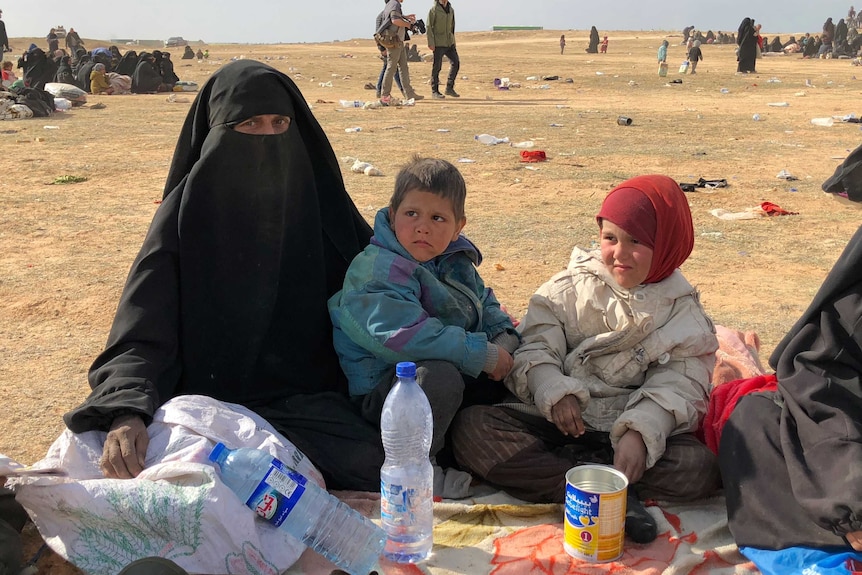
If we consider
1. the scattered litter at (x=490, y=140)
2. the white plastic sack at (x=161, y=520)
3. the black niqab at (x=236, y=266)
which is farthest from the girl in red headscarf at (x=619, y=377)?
the scattered litter at (x=490, y=140)

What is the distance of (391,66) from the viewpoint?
1553 centimetres

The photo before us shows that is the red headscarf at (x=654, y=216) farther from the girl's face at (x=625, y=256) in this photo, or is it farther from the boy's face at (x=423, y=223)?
the boy's face at (x=423, y=223)

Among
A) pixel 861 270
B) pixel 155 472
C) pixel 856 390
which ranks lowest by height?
pixel 155 472

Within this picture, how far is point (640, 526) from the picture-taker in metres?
2.64

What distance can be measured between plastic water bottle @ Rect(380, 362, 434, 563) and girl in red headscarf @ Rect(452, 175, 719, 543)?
402 millimetres

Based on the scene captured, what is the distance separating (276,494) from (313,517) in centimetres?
15

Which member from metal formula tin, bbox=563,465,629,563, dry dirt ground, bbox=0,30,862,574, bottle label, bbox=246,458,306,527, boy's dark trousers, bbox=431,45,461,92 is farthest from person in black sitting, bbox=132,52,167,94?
metal formula tin, bbox=563,465,629,563

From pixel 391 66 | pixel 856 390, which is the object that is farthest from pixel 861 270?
pixel 391 66

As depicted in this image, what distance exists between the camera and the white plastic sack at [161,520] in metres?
2.34

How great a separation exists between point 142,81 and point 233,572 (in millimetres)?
21143

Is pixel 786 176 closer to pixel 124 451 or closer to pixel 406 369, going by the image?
pixel 406 369

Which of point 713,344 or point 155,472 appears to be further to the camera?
point 713,344

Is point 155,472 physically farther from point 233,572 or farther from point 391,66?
point 391,66

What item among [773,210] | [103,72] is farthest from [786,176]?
[103,72]
